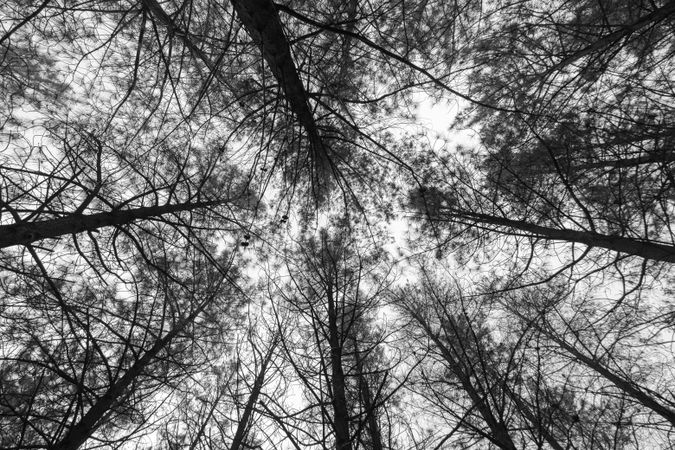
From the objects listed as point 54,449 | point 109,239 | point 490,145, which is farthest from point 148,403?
point 490,145

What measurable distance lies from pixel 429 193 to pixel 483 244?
958mm

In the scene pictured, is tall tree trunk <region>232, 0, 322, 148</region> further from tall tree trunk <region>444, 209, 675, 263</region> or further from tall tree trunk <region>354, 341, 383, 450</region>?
tall tree trunk <region>444, 209, 675, 263</region>

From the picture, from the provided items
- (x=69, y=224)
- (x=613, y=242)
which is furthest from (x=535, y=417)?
(x=69, y=224)

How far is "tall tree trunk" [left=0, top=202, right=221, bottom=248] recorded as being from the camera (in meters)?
1.80

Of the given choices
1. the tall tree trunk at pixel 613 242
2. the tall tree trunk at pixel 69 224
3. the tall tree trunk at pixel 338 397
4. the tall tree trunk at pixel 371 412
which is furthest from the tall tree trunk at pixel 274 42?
the tall tree trunk at pixel 613 242

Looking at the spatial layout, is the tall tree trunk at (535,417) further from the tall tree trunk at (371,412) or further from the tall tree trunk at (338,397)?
the tall tree trunk at (338,397)

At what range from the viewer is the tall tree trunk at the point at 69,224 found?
5.90ft

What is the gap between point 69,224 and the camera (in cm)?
201

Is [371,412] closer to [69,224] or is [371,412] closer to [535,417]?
[535,417]

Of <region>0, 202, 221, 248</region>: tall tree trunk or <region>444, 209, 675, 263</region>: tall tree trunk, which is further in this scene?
<region>444, 209, 675, 263</region>: tall tree trunk

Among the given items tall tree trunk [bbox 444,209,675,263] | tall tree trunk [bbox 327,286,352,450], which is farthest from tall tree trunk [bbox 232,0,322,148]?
tall tree trunk [bbox 444,209,675,263]

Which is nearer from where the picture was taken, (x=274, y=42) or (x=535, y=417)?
(x=274, y=42)

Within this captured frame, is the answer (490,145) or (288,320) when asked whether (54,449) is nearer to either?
(288,320)

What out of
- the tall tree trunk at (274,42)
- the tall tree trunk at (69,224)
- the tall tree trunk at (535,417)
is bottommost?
the tall tree trunk at (535,417)
